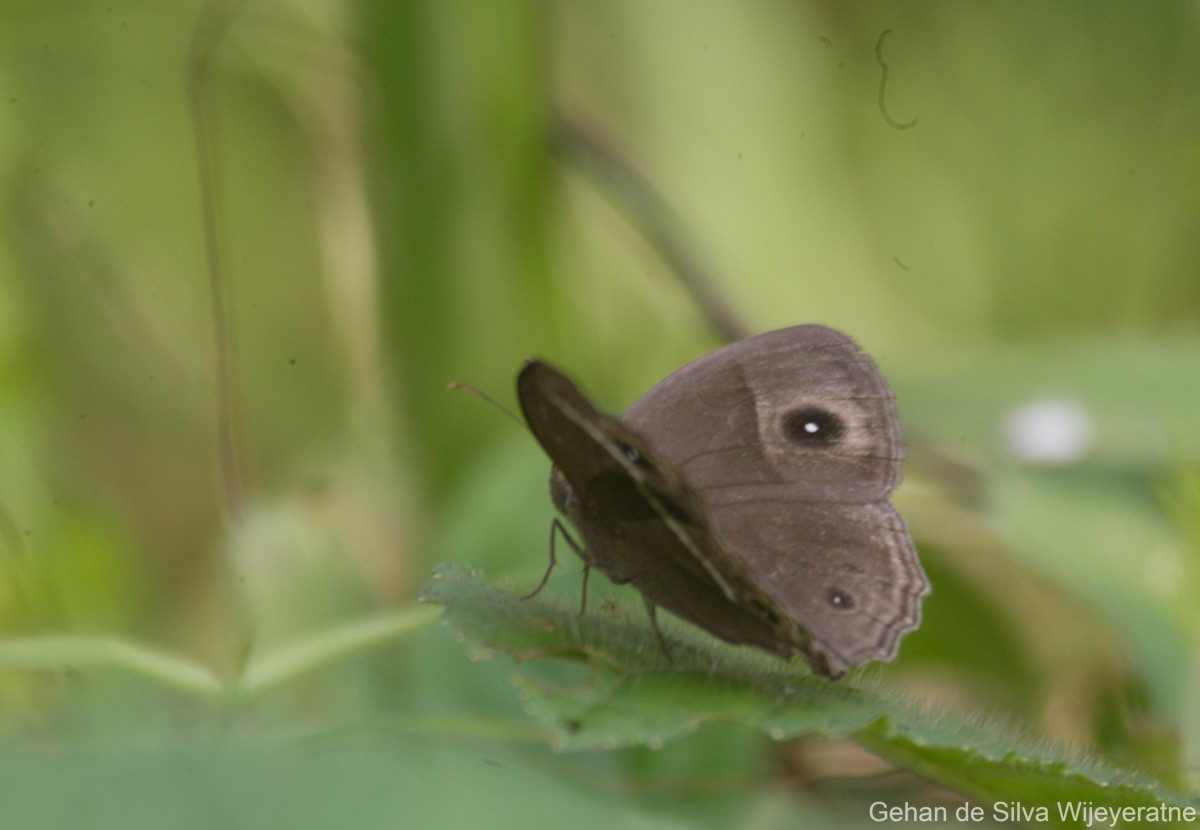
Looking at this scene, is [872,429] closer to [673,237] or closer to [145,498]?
[673,237]

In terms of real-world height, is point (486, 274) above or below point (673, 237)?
below

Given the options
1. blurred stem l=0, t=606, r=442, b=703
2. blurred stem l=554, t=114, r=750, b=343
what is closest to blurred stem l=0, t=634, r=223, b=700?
blurred stem l=0, t=606, r=442, b=703

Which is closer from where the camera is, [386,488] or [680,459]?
[680,459]

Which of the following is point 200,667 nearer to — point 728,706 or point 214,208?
point 728,706

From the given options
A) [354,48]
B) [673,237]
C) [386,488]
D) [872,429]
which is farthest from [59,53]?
[872,429]

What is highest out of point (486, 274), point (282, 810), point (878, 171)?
point (878, 171)

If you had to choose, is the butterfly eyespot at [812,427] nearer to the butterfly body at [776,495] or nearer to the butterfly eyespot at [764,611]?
the butterfly body at [776,495]
